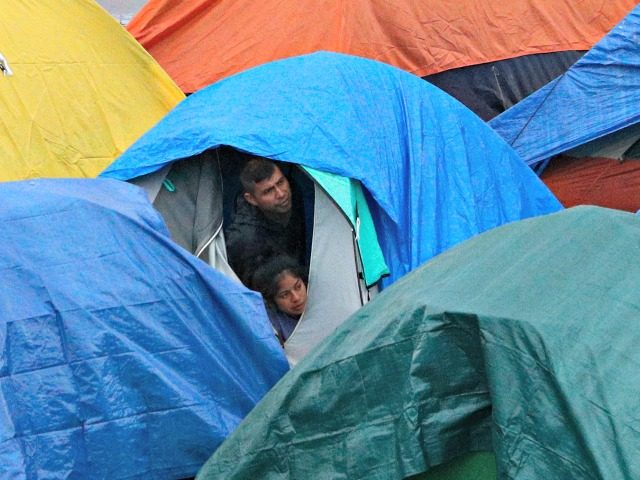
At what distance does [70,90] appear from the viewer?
6234 mm

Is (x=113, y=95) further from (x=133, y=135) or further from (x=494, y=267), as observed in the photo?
(x=494, y=267)

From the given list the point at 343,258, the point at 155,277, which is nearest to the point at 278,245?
the point at 343,258

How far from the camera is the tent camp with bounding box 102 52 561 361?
4.96 m

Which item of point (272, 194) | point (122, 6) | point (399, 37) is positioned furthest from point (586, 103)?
point (122, 6)

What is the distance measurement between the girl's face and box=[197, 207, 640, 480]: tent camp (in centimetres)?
165

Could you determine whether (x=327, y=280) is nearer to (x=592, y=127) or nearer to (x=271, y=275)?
(x=271, y=275)

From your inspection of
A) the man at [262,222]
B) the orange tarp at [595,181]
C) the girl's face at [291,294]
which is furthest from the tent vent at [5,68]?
the orange tarp at [595,181]

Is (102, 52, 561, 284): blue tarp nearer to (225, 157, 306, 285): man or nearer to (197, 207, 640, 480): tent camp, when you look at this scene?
(225, 157, 306, 285): man

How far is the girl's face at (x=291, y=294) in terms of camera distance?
487 centimetres

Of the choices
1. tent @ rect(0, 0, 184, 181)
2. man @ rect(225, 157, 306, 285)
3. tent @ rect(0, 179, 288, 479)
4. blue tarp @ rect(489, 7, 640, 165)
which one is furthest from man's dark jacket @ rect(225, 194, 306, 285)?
blue tarp @ rect(489, 7, 640, 165)

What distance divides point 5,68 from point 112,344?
2.61 metres

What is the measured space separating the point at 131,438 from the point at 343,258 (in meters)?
1.43

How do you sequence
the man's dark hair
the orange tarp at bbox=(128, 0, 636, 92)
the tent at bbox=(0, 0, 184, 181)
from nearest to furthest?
the man's dark hair, the tent at bbox=(0, 0, 184, 181), the orange tarp at bbox=(128, 0, 636, 92)

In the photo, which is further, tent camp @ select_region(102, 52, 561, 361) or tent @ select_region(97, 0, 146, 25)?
tent @ select_region(97, 0, 146, 25)
